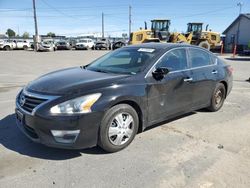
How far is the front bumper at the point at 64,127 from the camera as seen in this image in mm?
3473

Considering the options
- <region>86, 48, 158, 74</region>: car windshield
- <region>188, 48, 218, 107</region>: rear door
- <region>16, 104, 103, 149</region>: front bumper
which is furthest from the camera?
<region>188, 48, 218, 107</region>: rear door

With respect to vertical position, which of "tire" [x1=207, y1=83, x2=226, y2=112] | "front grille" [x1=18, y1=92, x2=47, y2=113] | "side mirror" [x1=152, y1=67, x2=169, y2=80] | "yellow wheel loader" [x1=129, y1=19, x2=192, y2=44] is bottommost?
"tire" [x1=207, y1=83, x2=226, y2=112]

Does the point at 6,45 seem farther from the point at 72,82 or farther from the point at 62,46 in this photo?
the point at 72,82

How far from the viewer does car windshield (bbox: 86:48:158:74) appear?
4508 millimetres

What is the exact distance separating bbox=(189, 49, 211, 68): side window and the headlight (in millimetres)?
2490

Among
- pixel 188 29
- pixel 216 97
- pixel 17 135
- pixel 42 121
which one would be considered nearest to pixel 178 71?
pixel 216 97

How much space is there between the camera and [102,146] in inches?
150

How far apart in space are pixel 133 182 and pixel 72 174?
29.7 inches

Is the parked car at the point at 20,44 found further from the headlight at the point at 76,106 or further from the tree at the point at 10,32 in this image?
the tree at the point at 10,32

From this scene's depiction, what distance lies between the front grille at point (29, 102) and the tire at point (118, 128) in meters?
0.89

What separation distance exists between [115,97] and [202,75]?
7.62ft

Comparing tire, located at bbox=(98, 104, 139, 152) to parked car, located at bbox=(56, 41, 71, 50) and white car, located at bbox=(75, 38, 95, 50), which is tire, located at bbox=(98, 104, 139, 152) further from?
white car, located at bbox=(75, 38, 95, 50)

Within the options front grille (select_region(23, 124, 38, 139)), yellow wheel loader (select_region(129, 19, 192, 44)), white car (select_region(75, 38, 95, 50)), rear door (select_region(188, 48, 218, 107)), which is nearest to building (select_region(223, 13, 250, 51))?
yellow wheel loader (select_region(129, 19, 192, 44))

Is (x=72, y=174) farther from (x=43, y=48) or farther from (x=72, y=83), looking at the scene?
(x=43, y=48)
